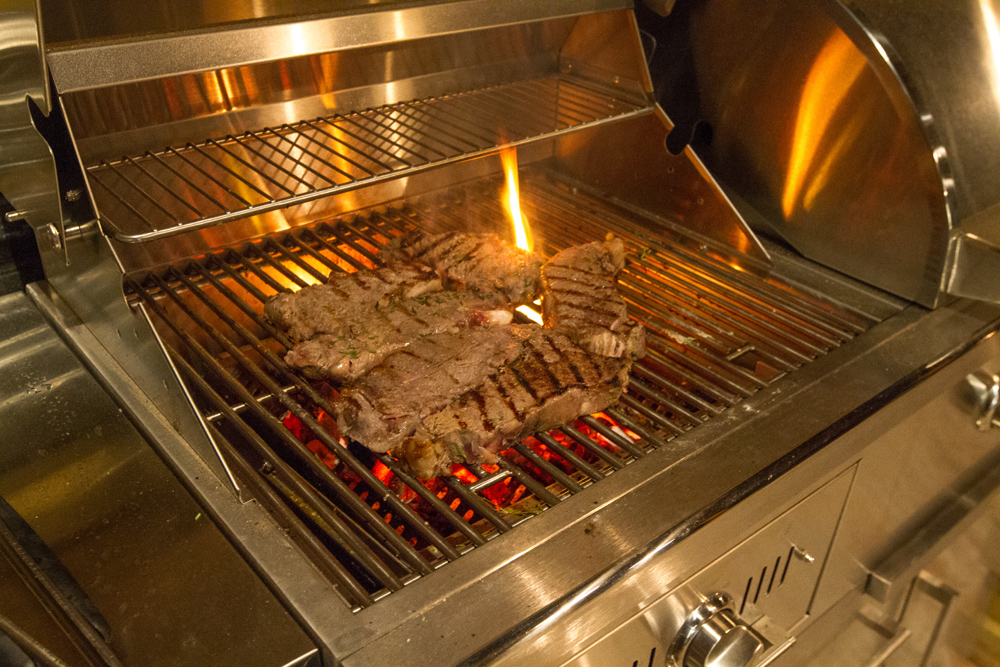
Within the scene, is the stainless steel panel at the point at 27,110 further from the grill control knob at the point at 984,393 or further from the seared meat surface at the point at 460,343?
the grill control knob at the point at 984,393

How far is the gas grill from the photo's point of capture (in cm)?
136

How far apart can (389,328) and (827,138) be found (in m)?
1.38

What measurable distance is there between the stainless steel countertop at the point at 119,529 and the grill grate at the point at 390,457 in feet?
0.47

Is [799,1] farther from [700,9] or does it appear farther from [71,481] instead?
[71,481]

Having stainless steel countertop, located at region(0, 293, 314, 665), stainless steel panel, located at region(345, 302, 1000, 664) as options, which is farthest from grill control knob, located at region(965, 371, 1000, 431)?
stainless steel countertop, located at region(0, 293, 314, 665)

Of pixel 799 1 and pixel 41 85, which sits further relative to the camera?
pixel 799 1

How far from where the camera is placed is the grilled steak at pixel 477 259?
2.19 m

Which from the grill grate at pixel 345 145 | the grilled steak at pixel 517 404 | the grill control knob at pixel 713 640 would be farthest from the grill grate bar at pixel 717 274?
the grill control knob at pixel 713 640

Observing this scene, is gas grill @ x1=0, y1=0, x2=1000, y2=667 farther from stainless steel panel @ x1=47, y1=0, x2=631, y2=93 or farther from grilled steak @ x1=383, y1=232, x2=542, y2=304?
grilled steak @ x1=383, y1=232, x2=542, y2=304

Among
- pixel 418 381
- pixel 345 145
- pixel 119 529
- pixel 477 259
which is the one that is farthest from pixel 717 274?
pixel 119 529

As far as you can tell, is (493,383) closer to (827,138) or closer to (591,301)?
(591,301)

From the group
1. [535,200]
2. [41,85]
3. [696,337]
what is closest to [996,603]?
[696,337]

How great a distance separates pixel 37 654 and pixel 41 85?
38.0 inches

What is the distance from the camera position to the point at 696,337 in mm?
2039
